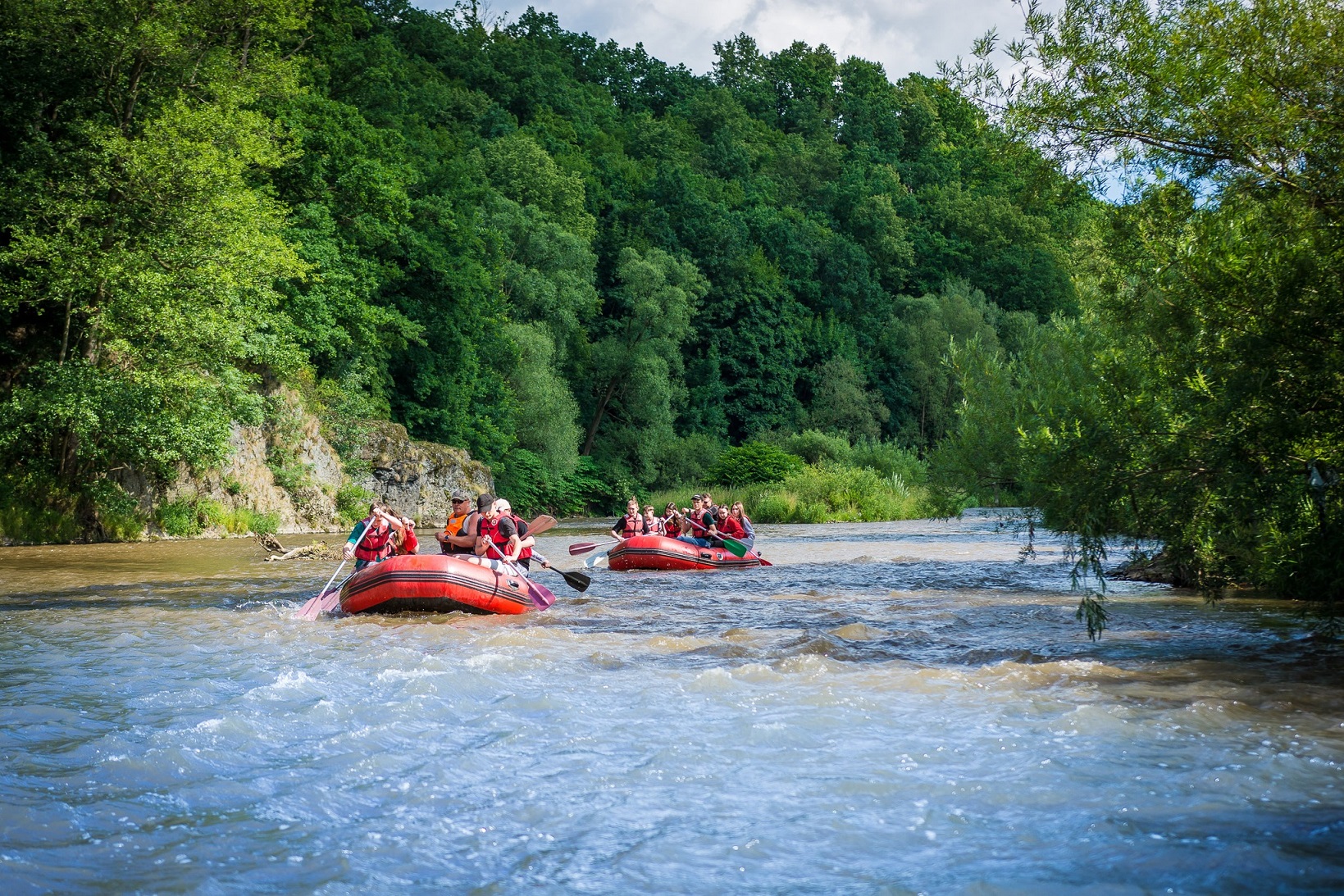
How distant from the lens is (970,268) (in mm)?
66500

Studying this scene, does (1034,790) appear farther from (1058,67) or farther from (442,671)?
(1058,67)

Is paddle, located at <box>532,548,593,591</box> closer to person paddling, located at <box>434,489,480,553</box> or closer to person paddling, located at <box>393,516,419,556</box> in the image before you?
person paddling, located at <box>434,489,480,553</box>

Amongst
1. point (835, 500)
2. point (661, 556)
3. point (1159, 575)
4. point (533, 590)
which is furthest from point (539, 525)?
point (835, 500)

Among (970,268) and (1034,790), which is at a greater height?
Result: (970,268)

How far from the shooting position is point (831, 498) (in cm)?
3328

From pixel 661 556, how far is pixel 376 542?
18.4 feet

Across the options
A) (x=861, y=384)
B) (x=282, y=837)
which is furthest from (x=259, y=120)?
(x=861, y=384)

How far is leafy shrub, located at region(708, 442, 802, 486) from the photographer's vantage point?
131 feet

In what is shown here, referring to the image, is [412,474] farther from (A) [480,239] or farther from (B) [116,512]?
(A) [480,239]

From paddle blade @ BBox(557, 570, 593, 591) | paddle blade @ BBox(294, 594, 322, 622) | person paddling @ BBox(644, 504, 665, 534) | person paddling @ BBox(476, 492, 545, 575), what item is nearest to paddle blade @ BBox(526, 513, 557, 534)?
person paddling @ BBox(476, 492, 545, 575)

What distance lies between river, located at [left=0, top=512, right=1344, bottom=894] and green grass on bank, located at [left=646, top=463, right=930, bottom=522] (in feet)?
→ 71.0

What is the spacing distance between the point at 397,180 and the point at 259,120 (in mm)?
8255

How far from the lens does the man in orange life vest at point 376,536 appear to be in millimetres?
12633

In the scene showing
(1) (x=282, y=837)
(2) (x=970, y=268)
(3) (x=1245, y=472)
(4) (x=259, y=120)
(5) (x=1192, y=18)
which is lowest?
(1) (x=282, y=837)
